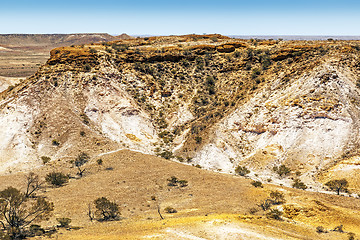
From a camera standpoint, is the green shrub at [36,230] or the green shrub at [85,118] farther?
the green shrub at [85,118]

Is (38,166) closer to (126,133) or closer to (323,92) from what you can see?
(126,133)

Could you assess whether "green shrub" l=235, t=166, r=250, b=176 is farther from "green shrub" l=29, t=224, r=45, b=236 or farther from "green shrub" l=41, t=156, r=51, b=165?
"green shrub" l=41, t=156, r=51, b=165

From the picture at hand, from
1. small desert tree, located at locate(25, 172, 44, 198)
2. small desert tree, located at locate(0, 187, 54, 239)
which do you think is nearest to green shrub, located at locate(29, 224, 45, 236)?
small desert tree, located at locate(0, 187, 54, 239)

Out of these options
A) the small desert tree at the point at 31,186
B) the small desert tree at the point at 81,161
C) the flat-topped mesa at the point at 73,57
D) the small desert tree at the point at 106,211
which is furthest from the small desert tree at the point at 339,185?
the flat-topped mesa at the point at 73,57

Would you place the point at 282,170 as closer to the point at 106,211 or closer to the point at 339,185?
the point at 339,185

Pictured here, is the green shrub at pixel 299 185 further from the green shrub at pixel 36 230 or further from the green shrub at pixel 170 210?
the green shrub at pixel 36 230

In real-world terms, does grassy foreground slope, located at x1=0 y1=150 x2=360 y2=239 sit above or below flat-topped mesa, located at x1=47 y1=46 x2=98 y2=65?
below
